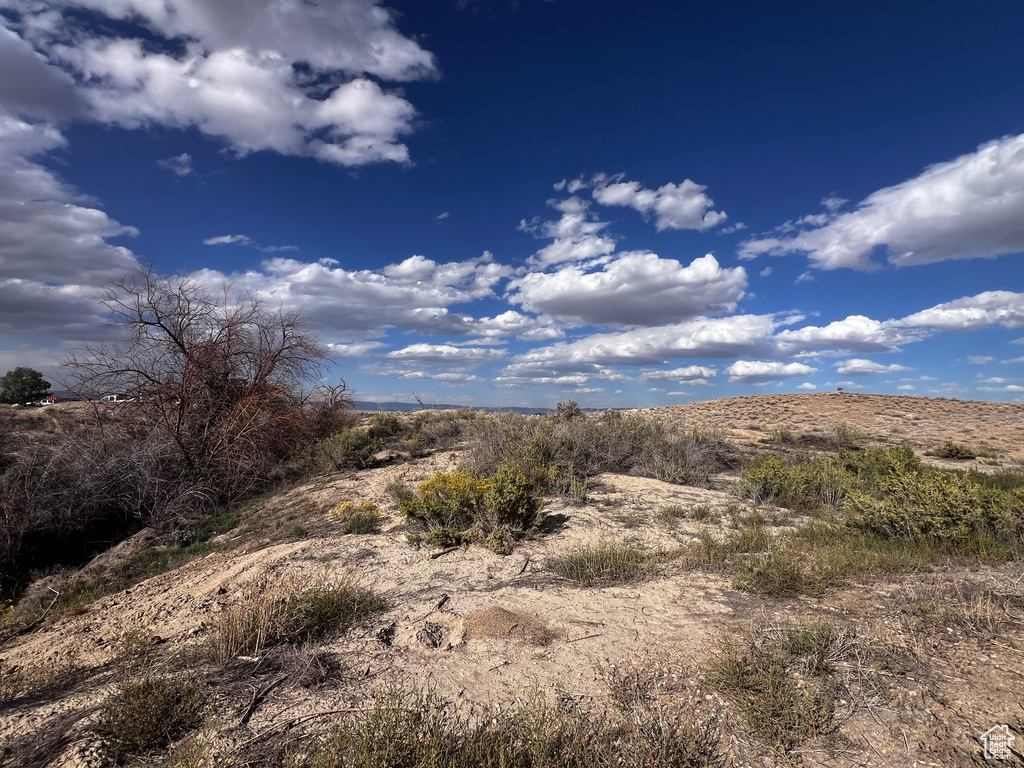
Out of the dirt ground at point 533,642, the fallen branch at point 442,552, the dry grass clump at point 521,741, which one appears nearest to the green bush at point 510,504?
the dirt ground at point 533,642

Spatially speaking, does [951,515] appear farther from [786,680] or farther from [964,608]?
[786,680]

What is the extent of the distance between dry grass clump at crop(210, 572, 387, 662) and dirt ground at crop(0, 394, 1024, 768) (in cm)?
18

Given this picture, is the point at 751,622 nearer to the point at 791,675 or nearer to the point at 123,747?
the point at 791,675

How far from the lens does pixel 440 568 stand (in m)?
5.85

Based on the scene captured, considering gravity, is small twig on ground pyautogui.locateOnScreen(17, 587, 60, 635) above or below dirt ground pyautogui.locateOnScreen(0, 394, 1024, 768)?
below

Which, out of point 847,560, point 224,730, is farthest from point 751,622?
point 224,730

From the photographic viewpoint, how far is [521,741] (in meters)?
2.71

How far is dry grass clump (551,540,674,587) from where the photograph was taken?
5.20 m

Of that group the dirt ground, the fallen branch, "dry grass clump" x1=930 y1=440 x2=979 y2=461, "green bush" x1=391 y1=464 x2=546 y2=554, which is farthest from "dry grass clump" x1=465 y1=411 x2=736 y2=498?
"dry grass clump" x1=930 y1=440 x2=979 y2=461

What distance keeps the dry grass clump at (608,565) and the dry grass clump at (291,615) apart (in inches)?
79.9

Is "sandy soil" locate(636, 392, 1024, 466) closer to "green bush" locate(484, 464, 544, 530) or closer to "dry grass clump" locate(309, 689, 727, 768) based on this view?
"green bush" locate(484, 464, 544, 530)

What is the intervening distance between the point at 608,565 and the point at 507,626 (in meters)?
1.62

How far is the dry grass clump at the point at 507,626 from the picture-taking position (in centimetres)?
404

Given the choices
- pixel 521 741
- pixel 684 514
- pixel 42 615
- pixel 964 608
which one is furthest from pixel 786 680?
pixel 42 615
